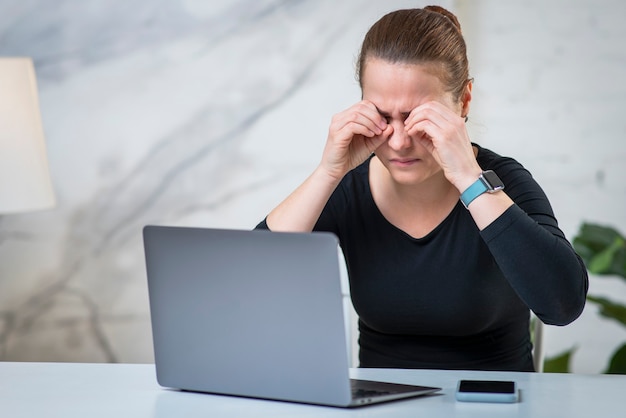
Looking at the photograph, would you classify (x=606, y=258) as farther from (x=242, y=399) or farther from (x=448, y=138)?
(x=242, y=399)

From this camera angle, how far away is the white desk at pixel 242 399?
3.84 feet

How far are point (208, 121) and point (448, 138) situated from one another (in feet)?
4.46

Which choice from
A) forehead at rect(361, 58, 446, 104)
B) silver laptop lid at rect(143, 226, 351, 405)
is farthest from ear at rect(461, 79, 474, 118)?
silver laptop lid at rect(143, 226, 351, 405)

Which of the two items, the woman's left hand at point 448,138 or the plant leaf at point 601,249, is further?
the plant leaf at point 601,249

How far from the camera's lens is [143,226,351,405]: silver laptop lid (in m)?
1.15

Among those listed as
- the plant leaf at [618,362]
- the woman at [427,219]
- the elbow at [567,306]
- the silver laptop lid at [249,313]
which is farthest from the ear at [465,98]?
the plant leaf at [618,362]

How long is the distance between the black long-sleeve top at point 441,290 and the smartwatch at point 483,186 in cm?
13

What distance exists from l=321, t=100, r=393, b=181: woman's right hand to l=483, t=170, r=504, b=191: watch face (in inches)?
7.7

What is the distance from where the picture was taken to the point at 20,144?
2.35 meters

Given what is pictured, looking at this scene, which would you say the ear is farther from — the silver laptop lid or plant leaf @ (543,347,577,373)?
plant leaf @ (543,347,577,373)

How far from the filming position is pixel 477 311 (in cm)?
164

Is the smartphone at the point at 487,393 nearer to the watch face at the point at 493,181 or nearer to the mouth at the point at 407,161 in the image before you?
the watch face at the point at 493,181

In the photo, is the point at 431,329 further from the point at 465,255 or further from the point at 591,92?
the point at 591,92

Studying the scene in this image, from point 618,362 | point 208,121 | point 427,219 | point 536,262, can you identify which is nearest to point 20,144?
point 208,121
